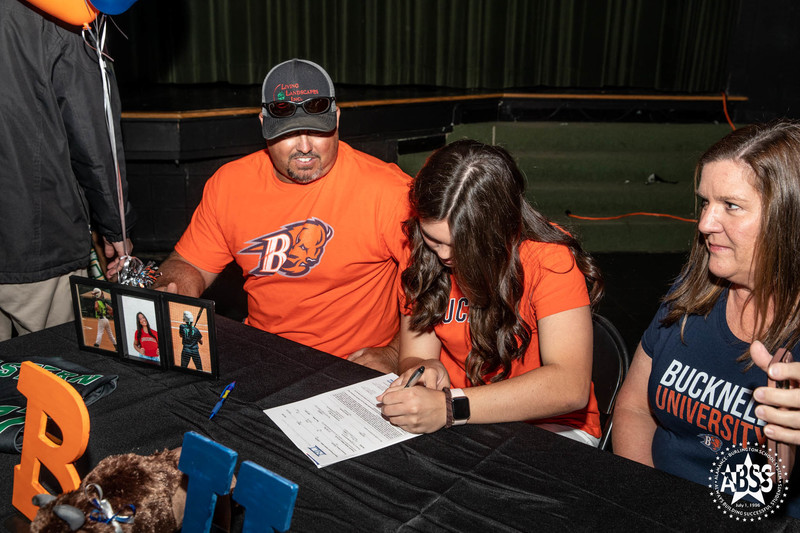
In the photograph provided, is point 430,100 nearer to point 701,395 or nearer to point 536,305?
point 536,305

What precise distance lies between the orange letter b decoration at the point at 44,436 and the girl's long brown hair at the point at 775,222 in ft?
3.90

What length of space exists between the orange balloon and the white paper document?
132cm

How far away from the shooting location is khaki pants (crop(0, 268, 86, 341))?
1.92 meters

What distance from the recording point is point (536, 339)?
5.19 ft

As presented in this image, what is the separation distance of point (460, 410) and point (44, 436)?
27.9 inches

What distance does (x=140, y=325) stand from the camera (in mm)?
1397

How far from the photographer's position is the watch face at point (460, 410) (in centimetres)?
119

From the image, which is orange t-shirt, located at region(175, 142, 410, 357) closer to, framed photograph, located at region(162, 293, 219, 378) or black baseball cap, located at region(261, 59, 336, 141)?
black baseball cap, located at region(261, 59, 336, 141)

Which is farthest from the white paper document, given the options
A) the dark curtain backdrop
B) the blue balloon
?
the dark curtain backdrop

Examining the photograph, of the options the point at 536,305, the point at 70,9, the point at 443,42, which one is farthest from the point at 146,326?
the point at 443,42

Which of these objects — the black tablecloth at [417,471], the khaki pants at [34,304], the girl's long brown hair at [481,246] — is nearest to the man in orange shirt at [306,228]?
the girl's long brown hair at [481,246]

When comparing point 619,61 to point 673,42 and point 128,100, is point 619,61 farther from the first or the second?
point 128,100

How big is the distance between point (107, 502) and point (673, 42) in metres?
6.89

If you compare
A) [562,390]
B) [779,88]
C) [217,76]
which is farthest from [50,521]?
[779,88]
